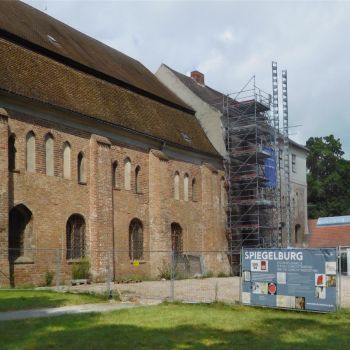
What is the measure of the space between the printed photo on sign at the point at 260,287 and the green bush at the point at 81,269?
1227cm

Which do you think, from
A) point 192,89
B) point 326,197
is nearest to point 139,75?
point 192,89

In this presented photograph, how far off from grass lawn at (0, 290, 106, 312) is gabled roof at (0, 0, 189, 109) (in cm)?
1190

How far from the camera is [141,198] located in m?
31.3

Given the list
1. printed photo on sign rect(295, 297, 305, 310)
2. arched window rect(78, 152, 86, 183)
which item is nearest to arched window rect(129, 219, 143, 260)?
arched window rect(78, 152, 86, 183)

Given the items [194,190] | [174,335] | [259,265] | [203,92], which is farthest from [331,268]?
[203,92]

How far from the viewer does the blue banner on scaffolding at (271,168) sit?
41.3m

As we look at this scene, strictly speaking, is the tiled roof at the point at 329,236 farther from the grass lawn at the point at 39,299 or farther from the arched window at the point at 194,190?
the grass lawn at the point at 39,299

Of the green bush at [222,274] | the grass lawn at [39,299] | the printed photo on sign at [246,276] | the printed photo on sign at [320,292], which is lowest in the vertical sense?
the green bush at [222,274]

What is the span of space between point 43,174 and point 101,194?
3.65m

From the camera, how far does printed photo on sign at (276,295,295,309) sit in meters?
14.6

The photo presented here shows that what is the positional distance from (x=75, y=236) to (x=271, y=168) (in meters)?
19.7

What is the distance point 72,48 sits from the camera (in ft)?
101

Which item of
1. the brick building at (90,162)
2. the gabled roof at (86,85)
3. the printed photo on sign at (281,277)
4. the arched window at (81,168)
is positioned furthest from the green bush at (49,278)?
the printed photo on sign at (281,277)

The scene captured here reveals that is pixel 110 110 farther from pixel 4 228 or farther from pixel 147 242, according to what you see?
pixel 4 228
